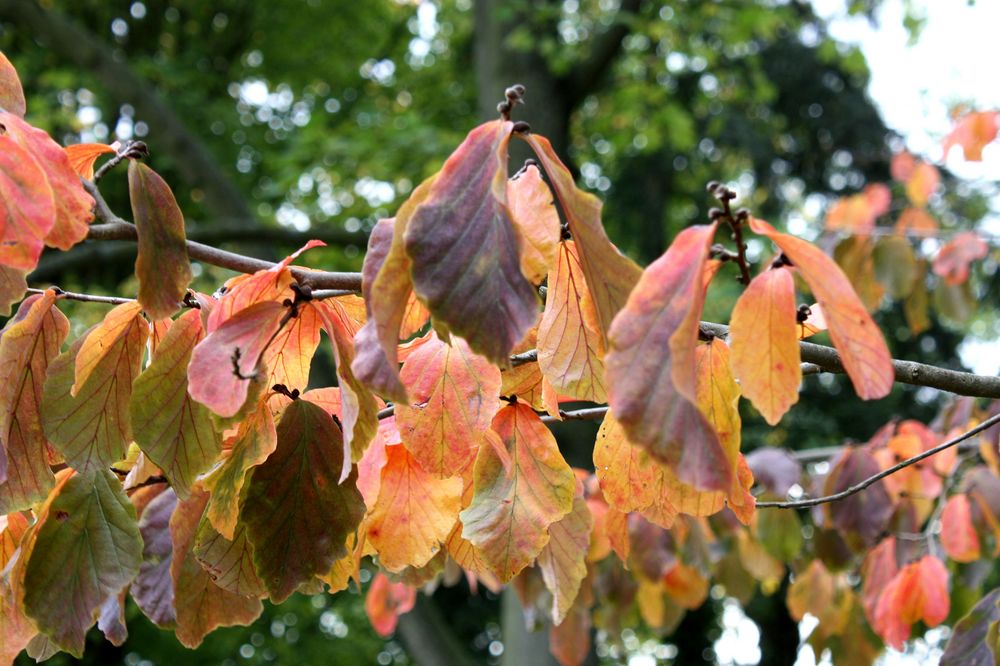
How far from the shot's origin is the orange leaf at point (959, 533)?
1.65 m

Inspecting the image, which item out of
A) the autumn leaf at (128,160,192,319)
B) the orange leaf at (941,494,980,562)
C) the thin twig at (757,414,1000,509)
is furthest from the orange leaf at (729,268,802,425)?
the orange leaf at (941,494,980,562)

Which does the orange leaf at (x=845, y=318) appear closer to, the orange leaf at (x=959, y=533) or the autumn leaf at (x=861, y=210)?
the orange leaf at (x=959, y=533)

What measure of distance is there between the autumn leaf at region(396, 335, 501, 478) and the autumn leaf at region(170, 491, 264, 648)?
228mm

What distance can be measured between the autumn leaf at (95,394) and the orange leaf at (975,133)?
3019 mm

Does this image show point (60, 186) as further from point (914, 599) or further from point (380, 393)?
point (914, 599)

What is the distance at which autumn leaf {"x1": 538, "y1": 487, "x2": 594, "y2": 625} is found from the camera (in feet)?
2.64

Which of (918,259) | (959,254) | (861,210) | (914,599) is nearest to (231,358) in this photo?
(914,599)

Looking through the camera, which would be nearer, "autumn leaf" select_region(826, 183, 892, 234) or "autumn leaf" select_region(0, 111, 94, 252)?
"autumn leaf" select_region(0, 111, 94, 252)

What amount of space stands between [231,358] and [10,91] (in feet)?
0.91

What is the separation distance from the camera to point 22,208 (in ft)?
1.91

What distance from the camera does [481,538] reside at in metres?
0.73

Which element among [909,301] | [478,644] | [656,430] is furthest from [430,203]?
[478,644]

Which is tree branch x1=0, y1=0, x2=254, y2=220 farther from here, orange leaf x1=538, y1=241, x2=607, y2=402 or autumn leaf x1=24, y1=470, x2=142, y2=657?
orange leaf x1=538, y1=241, x2=607, y2=402

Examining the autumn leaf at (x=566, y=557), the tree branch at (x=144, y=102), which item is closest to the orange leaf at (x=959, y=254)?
the autumn leaf at (x=566, y=557)
